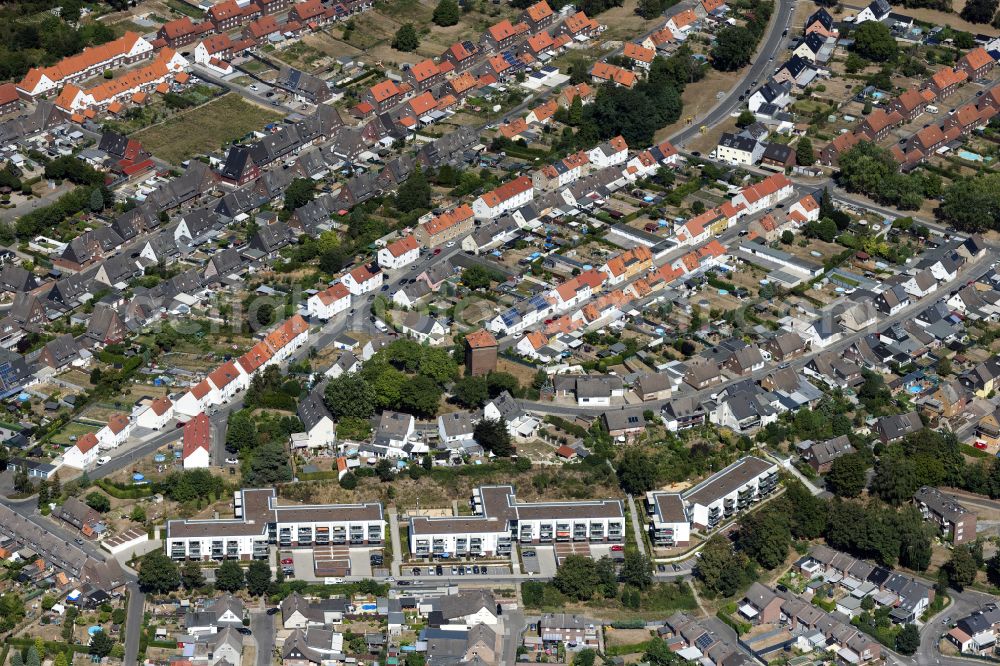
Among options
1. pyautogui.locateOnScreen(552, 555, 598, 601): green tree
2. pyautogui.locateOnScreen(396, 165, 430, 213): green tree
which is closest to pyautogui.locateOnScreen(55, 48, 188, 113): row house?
pyautogui.locateOnScreen(396, 165, 430, 213): green tree

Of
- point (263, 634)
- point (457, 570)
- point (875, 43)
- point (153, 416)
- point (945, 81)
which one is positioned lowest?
point (153, 416)

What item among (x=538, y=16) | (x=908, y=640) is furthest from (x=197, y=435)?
(x=538, y=16)

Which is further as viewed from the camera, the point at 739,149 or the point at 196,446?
the point at 739,149

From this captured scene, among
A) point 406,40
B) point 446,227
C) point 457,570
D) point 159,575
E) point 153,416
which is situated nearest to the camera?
point 159,575

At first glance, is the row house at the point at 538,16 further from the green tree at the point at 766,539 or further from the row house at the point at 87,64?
the green tree at the point at 766,539

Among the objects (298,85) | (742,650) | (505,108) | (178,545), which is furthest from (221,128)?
(742,650)

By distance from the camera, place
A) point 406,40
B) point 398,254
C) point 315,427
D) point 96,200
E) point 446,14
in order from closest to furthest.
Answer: point 315,427 < point 398,254 < point 96,200 < point 406,40 < point 446,14

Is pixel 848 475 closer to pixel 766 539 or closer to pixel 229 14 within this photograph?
pixel 766 539
